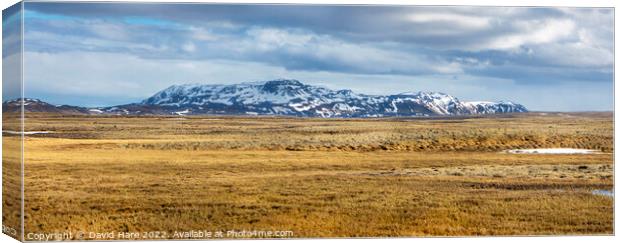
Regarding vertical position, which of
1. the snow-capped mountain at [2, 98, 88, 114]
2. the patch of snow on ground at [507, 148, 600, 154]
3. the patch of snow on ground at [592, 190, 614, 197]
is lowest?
the patch of snow on ground at [592, 190, 614, 197]

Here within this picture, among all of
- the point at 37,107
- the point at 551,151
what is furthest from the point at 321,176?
the point at 37,107

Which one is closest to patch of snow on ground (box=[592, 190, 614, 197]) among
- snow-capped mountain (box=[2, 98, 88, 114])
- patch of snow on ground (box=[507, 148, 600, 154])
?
patch of snow on ground (box=[507, 148, 600, 154])

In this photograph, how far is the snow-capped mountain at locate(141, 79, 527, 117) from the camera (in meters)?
28.5

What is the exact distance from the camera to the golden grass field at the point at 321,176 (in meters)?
25.3

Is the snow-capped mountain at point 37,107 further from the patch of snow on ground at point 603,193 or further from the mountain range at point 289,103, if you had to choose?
the patch of snow on ground at point 603,193

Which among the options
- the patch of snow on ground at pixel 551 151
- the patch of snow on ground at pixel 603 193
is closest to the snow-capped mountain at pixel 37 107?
the patch of snow on ground at pixel 551 151

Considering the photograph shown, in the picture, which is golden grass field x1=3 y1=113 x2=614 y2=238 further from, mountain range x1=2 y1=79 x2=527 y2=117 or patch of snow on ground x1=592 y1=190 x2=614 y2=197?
mountain range x1=2 y1=79 x2=527 y2=117

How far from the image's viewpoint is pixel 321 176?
29.0m

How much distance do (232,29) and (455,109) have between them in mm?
7298

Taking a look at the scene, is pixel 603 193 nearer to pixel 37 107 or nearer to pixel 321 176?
pixel 321 176

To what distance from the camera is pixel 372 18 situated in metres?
27.1

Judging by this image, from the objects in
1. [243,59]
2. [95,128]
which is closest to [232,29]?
[243,59]

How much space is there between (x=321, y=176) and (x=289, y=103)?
2547 mm

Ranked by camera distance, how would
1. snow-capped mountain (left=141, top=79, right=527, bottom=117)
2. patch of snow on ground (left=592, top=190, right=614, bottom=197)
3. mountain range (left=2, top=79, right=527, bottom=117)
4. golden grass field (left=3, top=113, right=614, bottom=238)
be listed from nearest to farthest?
golden grass field (left=3, top=113, right=614, bottom=238) < patch of snow on ground (left=592, top=190, right=614, bottom=197) < mountain range (left=2, top=79, right=527, bottom=117) < snow-capped mountain (left=141, top=79, right=527, bottom=117)
